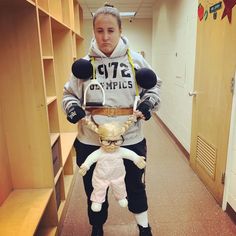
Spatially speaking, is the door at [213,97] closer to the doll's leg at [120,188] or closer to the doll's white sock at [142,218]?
the doll's white sock at [142,218]

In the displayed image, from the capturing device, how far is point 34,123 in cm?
164

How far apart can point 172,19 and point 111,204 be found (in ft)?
10.4

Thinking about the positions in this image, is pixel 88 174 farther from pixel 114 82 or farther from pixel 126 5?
pixel 126 5

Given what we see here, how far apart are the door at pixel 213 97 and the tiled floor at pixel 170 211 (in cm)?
15

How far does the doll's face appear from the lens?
127cm

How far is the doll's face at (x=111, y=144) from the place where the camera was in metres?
1.27

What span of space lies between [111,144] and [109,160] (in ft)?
0.31

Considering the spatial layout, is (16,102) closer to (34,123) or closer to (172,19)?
(34,123)

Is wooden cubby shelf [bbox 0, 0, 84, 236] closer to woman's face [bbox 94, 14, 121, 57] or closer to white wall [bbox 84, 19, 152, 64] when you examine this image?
woman's face [bbox 94, 14, 121, 57]

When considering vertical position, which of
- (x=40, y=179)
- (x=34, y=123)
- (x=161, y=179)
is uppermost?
(x=34, y=123)

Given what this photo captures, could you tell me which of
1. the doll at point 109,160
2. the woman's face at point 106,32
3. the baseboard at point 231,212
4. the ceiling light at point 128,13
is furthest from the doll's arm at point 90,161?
the ceiling light at point 128,13

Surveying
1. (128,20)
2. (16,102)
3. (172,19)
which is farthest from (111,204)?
(128,20)

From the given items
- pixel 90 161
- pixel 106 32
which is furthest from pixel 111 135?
pixel 106 32

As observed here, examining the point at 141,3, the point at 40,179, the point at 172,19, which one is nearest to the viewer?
the point at 40,179
